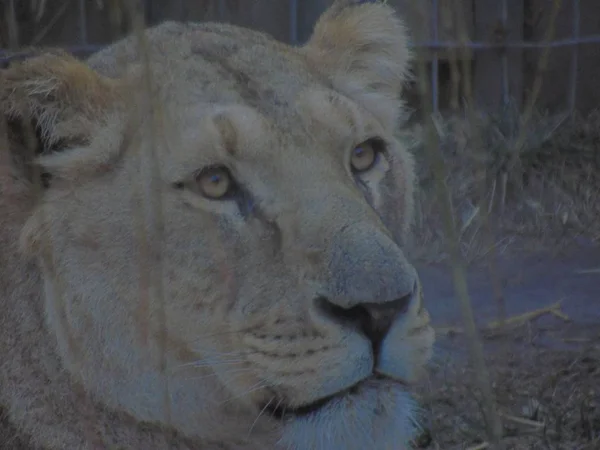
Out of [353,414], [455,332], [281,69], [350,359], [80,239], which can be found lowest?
[455,332]

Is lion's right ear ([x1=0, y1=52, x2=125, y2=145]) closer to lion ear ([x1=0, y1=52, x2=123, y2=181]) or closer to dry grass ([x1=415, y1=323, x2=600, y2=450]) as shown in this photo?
lion ear ([x1=0, y1=52, x2=123, y2=181])

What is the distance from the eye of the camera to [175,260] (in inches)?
105

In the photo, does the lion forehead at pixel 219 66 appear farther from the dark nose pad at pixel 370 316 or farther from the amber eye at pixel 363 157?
the dark nose pad at pixel 370 316

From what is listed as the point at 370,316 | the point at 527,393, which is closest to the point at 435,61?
the point at 527,393

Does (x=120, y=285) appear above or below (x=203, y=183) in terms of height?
below

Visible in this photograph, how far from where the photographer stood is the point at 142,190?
271cm

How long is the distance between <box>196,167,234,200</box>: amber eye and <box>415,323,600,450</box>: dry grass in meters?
1.42

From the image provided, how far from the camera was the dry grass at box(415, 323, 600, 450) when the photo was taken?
3.79m

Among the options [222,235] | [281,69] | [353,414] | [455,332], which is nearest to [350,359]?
[353,414]

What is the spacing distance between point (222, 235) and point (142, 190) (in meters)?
0.21

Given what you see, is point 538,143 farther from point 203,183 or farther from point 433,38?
point 203,183

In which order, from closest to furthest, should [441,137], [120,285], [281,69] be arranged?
[120,285] → [281,69] → [441,137]

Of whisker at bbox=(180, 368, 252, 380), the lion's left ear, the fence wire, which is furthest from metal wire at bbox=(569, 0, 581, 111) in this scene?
whisker at bbox=(180, 368, 252, 380)

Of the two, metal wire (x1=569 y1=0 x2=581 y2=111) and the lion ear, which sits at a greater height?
the lion ear
